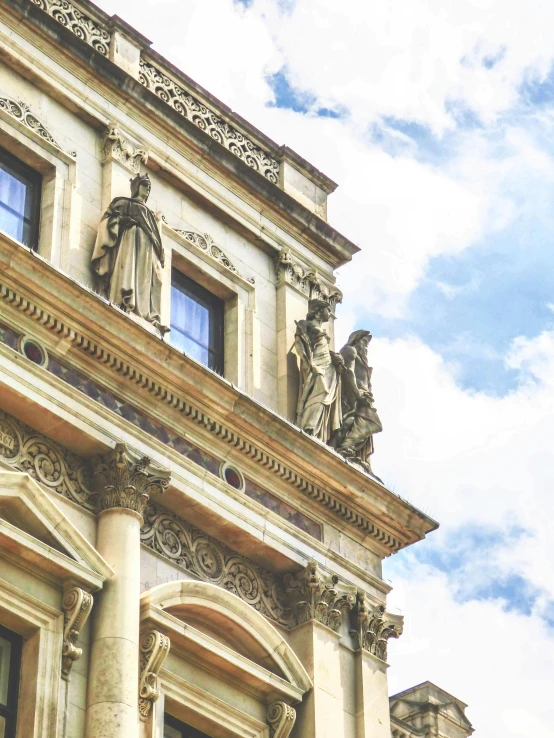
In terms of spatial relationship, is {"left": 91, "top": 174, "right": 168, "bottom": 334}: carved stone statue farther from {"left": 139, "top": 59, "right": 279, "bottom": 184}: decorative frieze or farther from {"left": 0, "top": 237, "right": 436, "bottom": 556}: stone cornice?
{"left": 139, "top": 59, "right": 279, "bottom": 184}: decorative frieze

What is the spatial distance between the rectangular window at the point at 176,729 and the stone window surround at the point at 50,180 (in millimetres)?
5536

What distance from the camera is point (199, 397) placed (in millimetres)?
25516

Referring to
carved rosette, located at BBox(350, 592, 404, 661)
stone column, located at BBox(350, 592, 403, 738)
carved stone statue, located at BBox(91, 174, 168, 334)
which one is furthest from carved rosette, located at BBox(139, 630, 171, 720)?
carved stone statue, located at BBox(91, 174, 168, 334)

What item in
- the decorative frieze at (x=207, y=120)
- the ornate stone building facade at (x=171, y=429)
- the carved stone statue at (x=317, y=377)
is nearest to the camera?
the ornate stone building facade at (x=171, y=429)

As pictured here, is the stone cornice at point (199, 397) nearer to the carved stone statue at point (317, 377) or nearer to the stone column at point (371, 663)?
the carved stone statue at point (317, 377)

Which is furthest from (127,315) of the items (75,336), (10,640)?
(10,640)

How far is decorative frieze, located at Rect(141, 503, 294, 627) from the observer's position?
81.5 feet

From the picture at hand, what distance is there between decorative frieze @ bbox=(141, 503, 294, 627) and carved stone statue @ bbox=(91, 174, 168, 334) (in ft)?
8.02

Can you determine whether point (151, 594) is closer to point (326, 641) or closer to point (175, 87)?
point (326, 641)

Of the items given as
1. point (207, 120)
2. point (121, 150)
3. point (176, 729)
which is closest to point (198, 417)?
point (176, 729)

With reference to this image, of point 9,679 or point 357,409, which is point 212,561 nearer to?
point 357,409

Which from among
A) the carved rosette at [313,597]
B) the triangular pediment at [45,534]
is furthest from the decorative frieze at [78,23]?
the carved rosette at [313,597]

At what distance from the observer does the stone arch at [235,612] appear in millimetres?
24156

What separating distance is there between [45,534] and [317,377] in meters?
5.82
